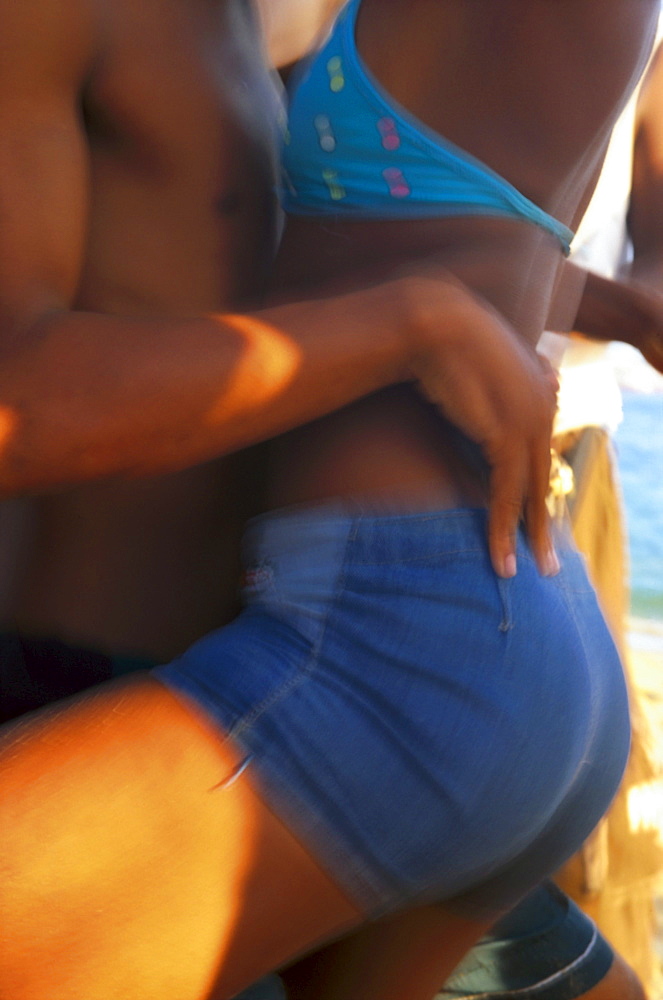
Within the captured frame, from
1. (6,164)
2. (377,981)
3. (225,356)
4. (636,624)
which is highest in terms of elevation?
(6,164)

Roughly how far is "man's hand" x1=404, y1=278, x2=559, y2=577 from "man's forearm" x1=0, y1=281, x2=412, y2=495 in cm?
3

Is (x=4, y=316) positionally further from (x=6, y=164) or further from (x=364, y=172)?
(x=364, y=172)

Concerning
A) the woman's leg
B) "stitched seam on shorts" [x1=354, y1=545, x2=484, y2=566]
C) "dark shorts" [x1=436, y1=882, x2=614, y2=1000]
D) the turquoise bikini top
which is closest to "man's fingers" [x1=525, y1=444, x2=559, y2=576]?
"stitched seam on shorts" [x1=354, y1=545, x2=484, y2=566]

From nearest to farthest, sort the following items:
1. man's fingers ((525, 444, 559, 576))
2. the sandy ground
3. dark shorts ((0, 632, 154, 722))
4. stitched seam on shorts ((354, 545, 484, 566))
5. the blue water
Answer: stitched seam on shorts ((354, 545, 484, 566)) → man's fingers ((525, 444, 559, 576)) → dark shorts ((0, 632, 154, 722)) → the sandy ground → the blue water

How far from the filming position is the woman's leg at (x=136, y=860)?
65 centimetres

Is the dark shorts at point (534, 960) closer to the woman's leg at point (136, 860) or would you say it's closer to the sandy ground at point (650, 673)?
the woman's leg at point (136, 860)

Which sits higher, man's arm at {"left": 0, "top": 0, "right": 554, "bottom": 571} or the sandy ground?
man's arm at {"left": 0, "top": 0, "right": 554, "bottom": 571}

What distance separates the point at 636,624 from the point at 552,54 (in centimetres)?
651

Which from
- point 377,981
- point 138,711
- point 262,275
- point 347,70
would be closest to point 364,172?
point 347,70

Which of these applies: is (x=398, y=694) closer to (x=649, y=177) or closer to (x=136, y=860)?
(x=136, y=860)

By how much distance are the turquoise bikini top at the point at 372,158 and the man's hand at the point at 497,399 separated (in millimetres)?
87

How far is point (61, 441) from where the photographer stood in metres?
0.70

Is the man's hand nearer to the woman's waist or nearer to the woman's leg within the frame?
the woman's waist

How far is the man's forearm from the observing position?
2.30ft
